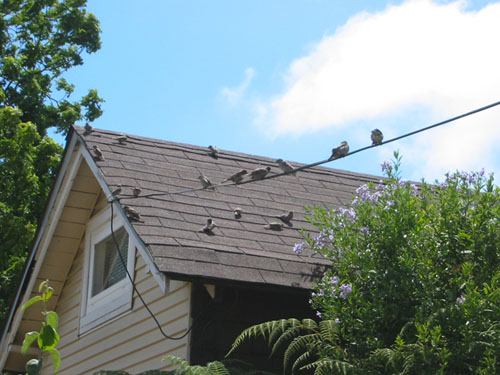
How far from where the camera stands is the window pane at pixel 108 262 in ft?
29.5

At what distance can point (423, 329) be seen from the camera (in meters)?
4.87

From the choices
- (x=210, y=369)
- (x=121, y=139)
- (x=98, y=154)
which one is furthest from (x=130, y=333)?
(x=210, y=369)

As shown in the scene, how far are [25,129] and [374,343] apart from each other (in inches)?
522

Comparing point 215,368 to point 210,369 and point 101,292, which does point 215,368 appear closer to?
point 210,369

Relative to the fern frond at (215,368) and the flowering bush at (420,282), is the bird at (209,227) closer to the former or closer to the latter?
the flowering bush at (420,282)

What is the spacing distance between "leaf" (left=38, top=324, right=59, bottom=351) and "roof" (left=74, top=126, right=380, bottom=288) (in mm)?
3371

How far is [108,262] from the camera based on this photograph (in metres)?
9.43

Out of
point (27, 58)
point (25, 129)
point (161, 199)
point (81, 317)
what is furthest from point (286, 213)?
point (27, 58)

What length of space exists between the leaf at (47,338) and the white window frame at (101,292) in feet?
17.0

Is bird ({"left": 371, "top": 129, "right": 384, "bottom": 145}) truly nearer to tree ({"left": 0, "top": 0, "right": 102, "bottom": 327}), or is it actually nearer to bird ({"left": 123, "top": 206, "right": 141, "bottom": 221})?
bird ({"left": 123, "top": 206, "right": 141, "bottom": 221})

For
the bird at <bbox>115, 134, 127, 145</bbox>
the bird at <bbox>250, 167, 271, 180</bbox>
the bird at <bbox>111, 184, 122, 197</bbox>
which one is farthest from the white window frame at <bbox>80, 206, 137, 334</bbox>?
the bird at <bbox>250, 167, 271, 180</bbox>

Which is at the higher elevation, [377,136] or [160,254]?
[377,136]

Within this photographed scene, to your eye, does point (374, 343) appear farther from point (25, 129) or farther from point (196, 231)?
point (25, 129)

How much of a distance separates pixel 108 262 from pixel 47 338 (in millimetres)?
6637
